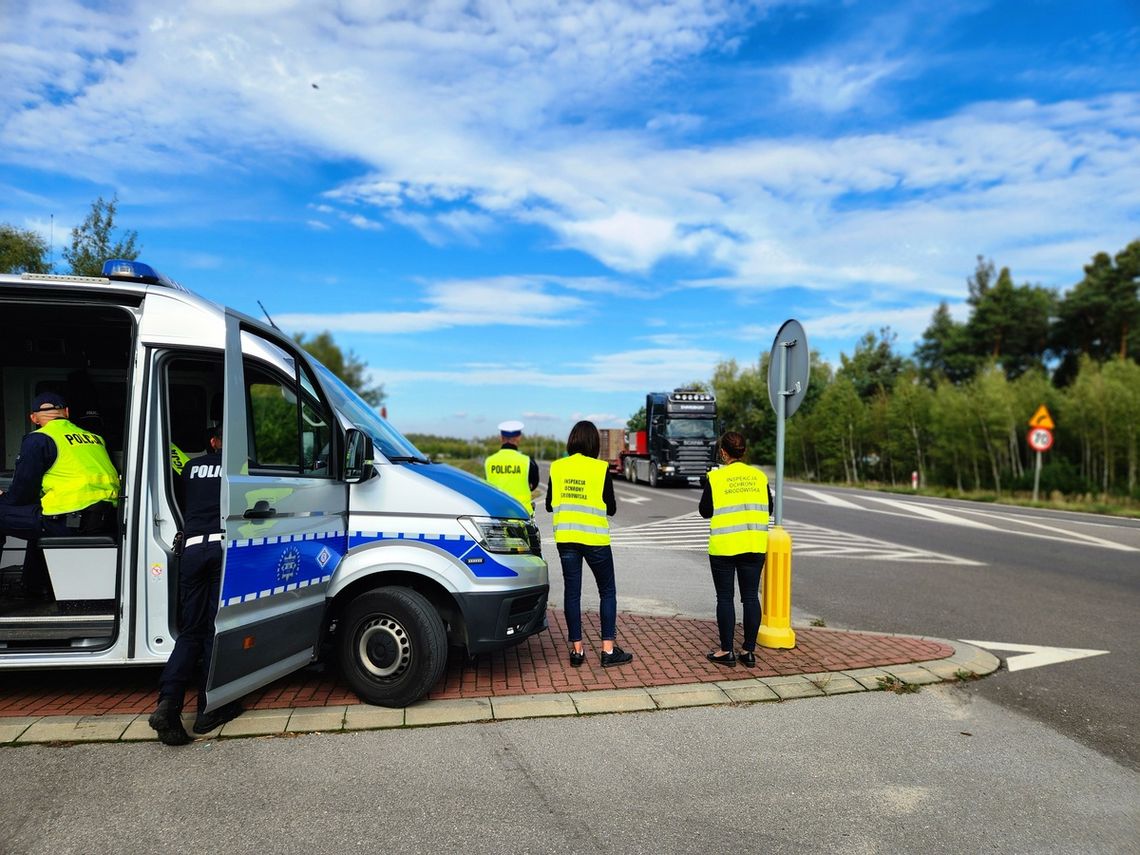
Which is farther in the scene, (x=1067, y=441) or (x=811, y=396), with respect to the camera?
(x=811, y=396)

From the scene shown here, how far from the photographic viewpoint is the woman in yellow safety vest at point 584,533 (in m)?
5.66

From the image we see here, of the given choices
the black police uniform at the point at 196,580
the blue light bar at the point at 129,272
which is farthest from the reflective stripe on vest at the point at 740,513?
the blue light bar at the point at 129,272

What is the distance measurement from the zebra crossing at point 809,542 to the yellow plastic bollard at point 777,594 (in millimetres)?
5967

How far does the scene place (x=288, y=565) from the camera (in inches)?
173

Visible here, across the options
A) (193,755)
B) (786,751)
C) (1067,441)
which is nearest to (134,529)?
(193,755)

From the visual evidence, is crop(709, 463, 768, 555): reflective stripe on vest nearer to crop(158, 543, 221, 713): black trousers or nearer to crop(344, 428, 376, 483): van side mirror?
crop(344, 428, 376, 483): van side mirror

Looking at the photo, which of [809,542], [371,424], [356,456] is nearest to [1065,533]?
[809,542]

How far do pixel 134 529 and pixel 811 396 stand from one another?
2756 inches

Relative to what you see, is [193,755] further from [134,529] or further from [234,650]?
[134,529]

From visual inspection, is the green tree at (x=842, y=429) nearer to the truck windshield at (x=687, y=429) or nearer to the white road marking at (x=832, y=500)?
the truck windshield at (x=687, y=429)

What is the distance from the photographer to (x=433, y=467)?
5340 mm

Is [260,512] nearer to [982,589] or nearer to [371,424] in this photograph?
[371,424]

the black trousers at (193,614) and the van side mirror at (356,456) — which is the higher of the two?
the van side mirror at (356,456)

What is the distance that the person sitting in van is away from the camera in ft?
15.8
